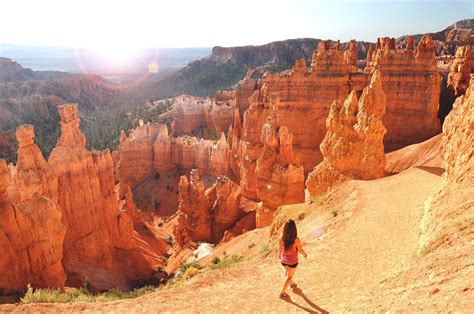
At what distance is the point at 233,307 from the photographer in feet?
29.0

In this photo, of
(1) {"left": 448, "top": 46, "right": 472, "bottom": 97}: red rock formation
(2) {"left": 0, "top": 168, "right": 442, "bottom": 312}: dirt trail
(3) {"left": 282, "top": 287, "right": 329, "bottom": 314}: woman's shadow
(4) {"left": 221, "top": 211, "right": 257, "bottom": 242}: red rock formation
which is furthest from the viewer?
(1) {"left": 448, "top": 46, "right": 472, "bottom": 97}: red rock formation

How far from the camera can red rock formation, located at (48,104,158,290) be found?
75.3 ft

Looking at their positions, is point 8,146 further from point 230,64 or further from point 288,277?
point 230,64

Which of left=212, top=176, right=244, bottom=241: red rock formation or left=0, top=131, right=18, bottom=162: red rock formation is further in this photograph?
left=0, top=131, right=18, bottom=162: red rock formation

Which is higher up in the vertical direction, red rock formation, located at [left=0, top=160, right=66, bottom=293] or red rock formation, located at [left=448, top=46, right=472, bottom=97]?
red rock formation, located at [left=448, top=46, right=472, bottom=97]

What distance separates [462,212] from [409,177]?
8.65 metres

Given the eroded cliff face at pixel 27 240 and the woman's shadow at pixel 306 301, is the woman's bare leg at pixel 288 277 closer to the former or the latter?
the woman's shadow at pixel 306 301

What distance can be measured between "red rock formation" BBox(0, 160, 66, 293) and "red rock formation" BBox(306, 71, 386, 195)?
12537 millimetres

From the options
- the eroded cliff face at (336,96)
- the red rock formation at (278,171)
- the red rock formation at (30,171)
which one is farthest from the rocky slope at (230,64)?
the red rock formation at (30,171)

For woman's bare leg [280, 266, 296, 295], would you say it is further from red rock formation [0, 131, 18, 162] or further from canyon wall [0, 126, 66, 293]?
red rock formation [0, 131, 18, 162]

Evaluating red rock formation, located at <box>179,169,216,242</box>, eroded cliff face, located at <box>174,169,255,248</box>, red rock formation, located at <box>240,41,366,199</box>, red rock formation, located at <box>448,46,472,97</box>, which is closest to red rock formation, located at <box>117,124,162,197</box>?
eroded cliff face, located at <box>174,169,255,248</box>

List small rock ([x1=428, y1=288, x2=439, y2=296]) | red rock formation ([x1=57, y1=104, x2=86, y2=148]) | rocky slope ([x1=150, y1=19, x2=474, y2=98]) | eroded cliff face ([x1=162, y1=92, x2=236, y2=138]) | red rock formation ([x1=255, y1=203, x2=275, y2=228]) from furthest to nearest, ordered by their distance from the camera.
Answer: rocky slope ([x1=150, y1=19, x2=474, y2=98])
eroded cliff face ([x1=162, y1=92, x2=236, y2=138])
red rock formation ([x1=57, y1=104, x2=86, y2=148])
red rock formation ([x1=255, y1=203, x2=275, y2=228])
small rock ([x1=428, y1=288, x2=439, y2=296])

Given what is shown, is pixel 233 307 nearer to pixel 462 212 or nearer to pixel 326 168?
pixel 462 212

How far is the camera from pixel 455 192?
10.6 metres
